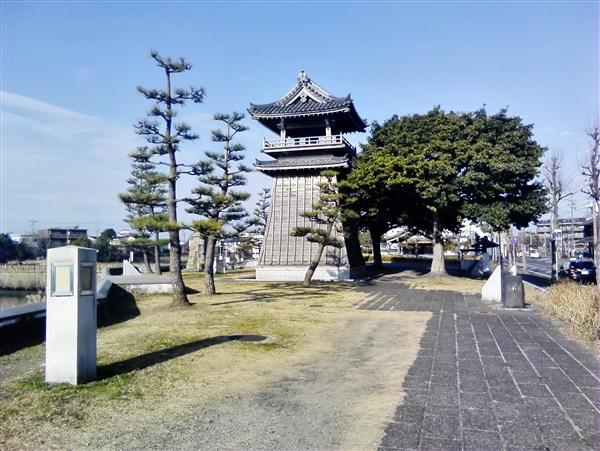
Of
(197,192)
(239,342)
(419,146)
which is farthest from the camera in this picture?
(419,146)

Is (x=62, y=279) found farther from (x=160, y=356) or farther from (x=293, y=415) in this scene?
(x=293, y=415)

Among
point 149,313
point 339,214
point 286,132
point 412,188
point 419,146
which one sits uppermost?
point 286,132

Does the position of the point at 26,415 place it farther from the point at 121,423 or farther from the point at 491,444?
the point at 491,444

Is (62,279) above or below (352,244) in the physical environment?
below

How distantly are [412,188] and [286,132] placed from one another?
27.2 ft

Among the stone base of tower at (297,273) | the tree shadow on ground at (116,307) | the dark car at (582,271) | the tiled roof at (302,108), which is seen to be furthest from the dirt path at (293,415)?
the dark car at (582,271)

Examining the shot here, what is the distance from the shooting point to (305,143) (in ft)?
84.1

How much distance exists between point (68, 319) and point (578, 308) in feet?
29.3

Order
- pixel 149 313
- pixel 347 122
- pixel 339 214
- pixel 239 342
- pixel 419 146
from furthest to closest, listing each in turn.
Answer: pixel 347 122 < pixel 419 146 < pixel 339 214 < pixel 149 313 < pixel 239 342

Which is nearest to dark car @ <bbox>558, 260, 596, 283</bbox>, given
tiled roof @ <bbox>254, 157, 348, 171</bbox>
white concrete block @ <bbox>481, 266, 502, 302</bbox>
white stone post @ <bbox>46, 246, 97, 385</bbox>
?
white concrete block @ <bbox>481, 266, 502, 302</bbox>

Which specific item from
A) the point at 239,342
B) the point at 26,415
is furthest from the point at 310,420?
the point at 239,342

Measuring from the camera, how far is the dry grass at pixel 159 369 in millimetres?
4281

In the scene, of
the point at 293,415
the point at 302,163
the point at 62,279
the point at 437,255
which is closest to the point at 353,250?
the point at 437,255

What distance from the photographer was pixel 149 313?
12469 mm
